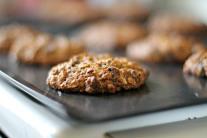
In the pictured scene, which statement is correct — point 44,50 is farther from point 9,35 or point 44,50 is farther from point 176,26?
point 176,26

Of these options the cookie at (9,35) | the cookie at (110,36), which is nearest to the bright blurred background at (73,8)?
the cookie at (110,36)

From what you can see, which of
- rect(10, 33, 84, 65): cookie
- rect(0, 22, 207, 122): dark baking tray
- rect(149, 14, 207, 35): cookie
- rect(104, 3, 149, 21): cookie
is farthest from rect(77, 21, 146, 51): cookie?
rect(0, 22, 207, 122): dark baking tray

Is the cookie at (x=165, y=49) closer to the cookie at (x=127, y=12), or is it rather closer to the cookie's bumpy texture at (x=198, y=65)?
the cookie's bumpy texture at (x=198, y=65)

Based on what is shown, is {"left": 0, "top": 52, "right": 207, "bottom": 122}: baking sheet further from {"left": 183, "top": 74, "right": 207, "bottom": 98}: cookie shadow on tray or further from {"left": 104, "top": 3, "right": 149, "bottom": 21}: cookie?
{"left": 104, "top": 3, "right": 149, "bottom": 21}: cookie

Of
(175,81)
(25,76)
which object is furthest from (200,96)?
(25,76)

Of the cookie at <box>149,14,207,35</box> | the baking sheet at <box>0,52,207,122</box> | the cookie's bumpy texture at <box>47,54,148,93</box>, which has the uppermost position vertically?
the cookie at <box>149,14,207,35</box>

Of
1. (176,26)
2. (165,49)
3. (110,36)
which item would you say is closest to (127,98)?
(165,49)

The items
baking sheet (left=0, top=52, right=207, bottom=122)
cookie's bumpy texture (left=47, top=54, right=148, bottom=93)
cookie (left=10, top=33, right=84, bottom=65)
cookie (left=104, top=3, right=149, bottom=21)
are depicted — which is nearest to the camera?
baking sheet (left=0, top=52, right=207, bottom=122)
